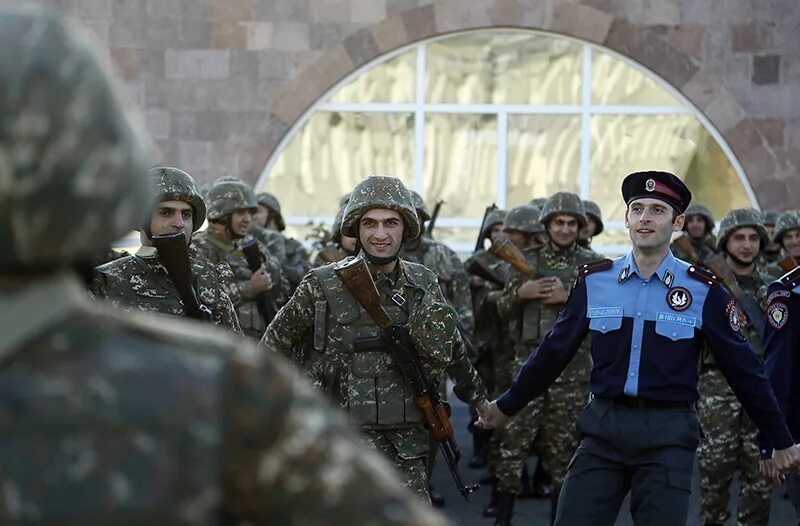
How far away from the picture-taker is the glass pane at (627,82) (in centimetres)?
1864

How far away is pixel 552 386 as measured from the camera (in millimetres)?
10180

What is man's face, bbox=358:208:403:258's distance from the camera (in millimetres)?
7020

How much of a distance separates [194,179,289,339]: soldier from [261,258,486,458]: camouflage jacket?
11.8 feet

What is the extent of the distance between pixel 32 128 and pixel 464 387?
5338 millimetres

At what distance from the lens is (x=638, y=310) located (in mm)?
6074

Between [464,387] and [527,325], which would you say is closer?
[464,387]

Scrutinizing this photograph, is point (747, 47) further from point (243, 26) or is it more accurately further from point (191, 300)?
point (191, 300)

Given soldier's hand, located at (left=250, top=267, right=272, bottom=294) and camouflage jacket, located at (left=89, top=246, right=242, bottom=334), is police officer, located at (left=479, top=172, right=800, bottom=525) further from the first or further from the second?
soldier's hand, located at (left=250, top=267, right=272, bottom=294)

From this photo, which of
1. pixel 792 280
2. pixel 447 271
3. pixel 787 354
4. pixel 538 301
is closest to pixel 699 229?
pixel 447 271

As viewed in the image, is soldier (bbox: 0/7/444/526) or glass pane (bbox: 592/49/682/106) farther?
glass pane (bbox: 592/49/682/106)

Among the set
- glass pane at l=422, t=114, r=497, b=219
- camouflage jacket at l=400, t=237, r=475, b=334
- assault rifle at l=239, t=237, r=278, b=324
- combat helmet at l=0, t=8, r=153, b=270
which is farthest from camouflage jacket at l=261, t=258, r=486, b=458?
glass pane at l=422, t=114, r=497, b=219

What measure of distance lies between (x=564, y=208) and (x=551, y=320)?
29.5 inches

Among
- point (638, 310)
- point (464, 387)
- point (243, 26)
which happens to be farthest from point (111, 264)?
point (243, 26)

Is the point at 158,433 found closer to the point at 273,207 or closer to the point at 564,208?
the point at 564,208
